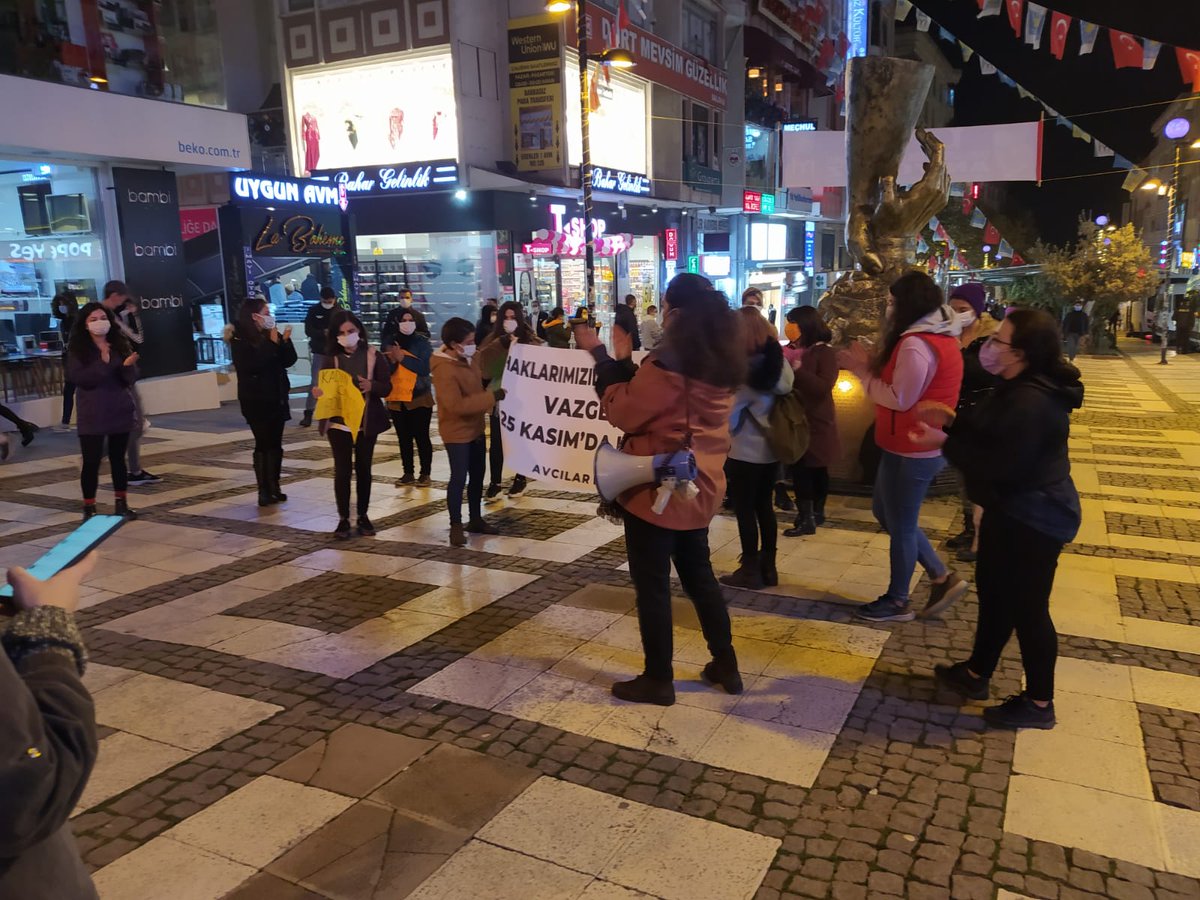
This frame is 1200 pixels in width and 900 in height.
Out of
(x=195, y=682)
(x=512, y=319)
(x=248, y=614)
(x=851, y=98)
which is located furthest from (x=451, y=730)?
(x=851, y=98)

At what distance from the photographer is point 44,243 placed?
578 inches

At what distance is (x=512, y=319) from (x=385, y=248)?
14764 mm

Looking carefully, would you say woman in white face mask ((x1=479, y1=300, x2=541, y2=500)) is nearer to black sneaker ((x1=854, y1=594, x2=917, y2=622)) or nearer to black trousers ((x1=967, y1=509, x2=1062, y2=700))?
black sneaker ((x1=854, y1=594, x2=917, y2=622))

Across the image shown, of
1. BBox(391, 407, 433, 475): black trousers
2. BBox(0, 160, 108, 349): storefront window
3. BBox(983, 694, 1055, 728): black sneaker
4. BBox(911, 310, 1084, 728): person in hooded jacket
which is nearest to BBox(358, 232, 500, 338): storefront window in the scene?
BBox(0, 160, 108, 349): storefront window

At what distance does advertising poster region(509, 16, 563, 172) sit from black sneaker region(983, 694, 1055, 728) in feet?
64.0

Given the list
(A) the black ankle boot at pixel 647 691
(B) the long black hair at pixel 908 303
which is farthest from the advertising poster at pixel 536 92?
(A) the black ankle boot at pixel 647 691

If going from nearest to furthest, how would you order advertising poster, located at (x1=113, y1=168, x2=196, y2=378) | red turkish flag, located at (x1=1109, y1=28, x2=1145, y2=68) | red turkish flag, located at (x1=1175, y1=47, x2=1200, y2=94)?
red turkish flag, located at (x1=1175, y1=47, x2=1200, y2=94) < red turkish flag, located at (x1=1109, y1=28, x2=1145, y2=68) < advertising poster, located at (x1=113, y1=168, x2=196, y2=378)

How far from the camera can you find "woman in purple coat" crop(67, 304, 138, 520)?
758 cm

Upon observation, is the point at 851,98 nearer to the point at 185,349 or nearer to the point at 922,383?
the point at 922,383

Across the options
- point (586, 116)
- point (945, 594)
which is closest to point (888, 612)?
point (945, 594)

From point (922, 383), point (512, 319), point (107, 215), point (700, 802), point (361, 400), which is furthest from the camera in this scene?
point (107, 215)

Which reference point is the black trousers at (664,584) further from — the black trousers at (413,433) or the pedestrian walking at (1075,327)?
the pedestrian walking at (1075,327)

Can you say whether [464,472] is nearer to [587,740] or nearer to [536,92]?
[587,740]

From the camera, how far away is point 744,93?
32969 mm
